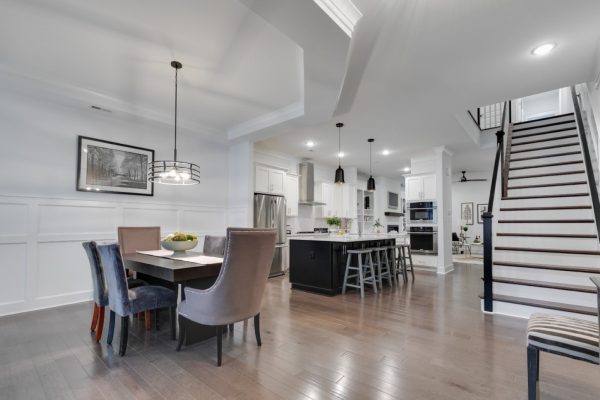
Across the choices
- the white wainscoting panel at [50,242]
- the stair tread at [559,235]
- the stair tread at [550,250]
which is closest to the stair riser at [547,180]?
the stair tread at [559,235]

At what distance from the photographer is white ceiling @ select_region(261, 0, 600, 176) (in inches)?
88.7

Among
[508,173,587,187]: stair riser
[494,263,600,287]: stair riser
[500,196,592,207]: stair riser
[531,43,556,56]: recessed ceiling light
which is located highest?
[531,43,556,56]: recessed ceiling light

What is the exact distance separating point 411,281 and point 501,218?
193cm

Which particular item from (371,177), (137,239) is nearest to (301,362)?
(137,239)

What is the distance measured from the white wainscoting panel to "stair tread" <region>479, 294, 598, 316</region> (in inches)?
205

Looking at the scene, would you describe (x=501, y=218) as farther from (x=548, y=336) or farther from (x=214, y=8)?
(x=214, y=8)

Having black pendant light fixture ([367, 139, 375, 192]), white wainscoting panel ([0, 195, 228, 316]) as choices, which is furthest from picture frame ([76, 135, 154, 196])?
black pendant light fixture ([367, 139, 375, 192])

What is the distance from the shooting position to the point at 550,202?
4.33 m

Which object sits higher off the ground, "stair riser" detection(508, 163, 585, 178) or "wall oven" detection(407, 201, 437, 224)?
"stair riser" detection(508, 163, 585, 178)

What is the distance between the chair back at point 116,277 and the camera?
2324 mm

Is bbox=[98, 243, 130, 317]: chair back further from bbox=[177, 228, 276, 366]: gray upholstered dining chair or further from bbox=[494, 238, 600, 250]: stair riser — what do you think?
bbox=[494, 238, 600, 250]: stair riser

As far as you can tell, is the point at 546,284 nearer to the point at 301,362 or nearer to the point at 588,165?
the point at 588,165

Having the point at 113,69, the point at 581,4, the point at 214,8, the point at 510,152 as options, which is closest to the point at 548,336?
the point at 581,4

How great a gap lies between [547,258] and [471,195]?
6617 millimetres
